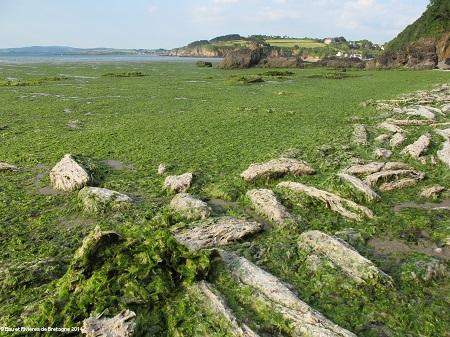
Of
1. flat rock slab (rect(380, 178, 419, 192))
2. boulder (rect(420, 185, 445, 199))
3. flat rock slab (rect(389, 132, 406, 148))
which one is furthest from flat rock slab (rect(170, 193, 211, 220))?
flat rock slab (rect(389, 132, 406, 148))

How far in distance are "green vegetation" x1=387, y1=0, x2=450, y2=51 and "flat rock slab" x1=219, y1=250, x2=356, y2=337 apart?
99320mm

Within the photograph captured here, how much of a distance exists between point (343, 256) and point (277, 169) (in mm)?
5761

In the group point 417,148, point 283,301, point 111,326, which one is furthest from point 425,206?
point 111,326

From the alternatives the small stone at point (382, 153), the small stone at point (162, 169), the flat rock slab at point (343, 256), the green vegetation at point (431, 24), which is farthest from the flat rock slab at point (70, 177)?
the green vegetation at point (431, 24)

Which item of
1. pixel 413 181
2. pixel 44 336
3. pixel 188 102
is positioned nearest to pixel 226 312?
pixel 44 336

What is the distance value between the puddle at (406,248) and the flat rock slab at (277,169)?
4700 mm

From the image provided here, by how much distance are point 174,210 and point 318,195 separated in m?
4.41

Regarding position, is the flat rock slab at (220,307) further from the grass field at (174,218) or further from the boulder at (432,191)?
the boulder at (432,191)

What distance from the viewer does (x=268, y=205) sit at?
440 inches

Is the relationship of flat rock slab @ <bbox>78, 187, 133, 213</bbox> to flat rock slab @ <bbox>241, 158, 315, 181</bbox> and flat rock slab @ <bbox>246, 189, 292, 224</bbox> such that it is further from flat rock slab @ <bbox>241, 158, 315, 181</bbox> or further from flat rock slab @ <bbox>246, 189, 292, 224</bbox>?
flat rock slab @ <bbox>241, 158, 315, 181</bbox>

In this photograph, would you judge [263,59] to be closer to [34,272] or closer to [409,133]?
[409,133]

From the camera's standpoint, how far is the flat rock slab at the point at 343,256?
7.74 meters

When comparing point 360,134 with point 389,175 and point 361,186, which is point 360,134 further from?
point 361,186

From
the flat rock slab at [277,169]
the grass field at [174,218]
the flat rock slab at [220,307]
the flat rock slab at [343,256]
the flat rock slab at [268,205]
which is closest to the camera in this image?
the flat rock slab at [220,307]
